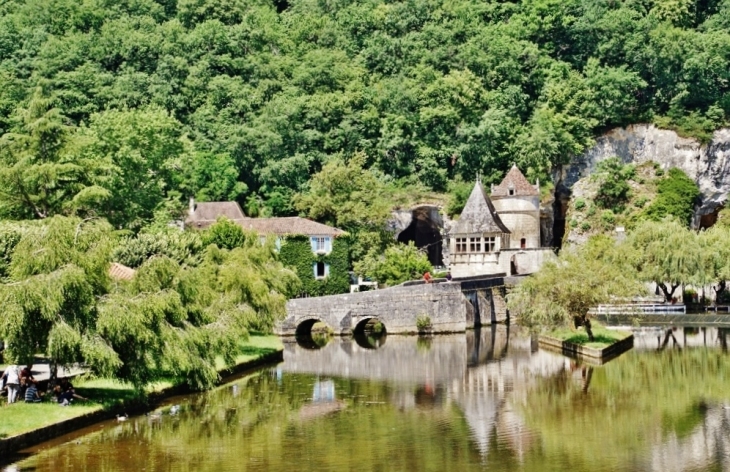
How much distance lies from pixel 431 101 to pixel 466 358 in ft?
133

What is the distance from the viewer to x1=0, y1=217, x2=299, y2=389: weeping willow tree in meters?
33.3

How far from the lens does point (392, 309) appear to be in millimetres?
64438

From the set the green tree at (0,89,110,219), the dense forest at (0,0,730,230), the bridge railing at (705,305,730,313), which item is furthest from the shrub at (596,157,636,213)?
the green tree at (0,89,110,219)

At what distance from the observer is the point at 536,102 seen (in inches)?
3691

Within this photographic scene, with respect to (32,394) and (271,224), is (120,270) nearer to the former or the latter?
(32,394)

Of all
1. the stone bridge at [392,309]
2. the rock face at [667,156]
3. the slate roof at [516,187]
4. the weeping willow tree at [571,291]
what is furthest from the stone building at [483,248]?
the weeping willow tree at [571,291]

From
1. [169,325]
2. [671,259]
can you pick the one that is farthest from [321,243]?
[169,325]

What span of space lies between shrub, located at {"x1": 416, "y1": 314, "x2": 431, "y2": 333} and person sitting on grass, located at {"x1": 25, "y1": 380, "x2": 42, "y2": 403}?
32779 mm

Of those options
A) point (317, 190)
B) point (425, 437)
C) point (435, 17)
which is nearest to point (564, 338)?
point (425, 437)

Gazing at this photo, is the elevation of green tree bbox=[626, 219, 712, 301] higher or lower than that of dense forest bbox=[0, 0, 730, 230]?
lower

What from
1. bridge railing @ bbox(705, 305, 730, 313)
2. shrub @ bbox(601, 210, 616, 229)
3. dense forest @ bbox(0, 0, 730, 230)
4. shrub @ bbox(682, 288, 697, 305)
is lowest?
bridge railing @ bbox(705, 305, 730, 313)

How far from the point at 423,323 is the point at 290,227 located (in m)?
12.9

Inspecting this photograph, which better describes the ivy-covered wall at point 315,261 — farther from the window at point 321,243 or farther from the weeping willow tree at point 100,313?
the weeping willow tree at point 100,313

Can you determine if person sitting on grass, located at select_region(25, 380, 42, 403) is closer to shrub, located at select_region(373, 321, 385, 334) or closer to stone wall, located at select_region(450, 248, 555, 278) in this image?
shrub, located at select_region(373, 321, 385, 334)
